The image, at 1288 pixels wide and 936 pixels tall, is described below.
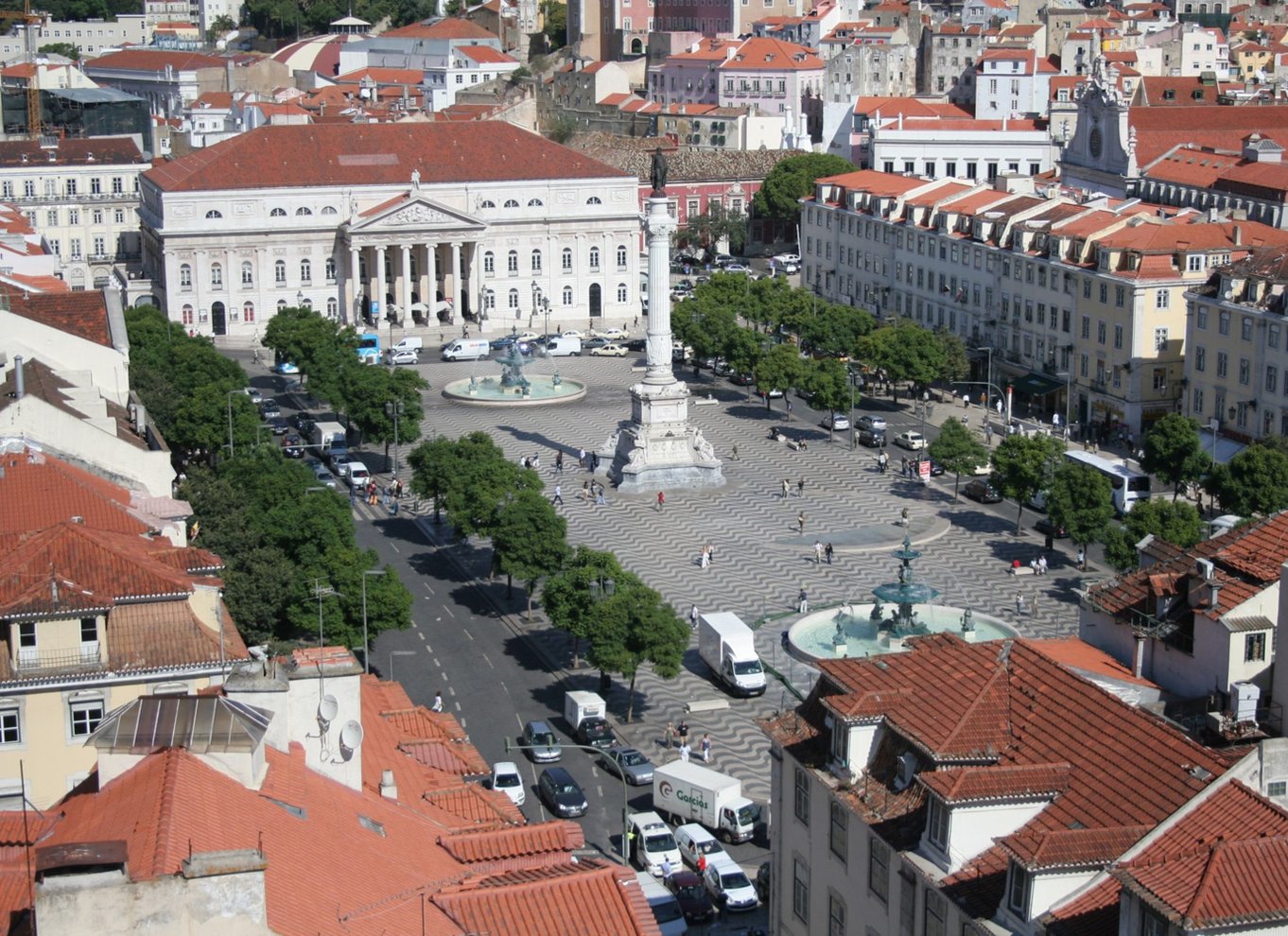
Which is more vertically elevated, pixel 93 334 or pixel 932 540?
pixel 93 334

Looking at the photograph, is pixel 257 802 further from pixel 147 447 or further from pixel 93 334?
pixel 93 334

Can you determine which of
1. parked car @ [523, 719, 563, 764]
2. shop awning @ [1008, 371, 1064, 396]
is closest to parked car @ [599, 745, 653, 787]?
parked car @ [523, 719, 563, 764]

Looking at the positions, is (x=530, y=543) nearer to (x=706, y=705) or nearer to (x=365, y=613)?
(x=365, y=613)

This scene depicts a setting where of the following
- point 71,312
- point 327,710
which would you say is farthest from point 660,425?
point 327,710

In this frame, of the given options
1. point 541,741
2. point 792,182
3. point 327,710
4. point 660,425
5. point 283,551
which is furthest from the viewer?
point 792,182

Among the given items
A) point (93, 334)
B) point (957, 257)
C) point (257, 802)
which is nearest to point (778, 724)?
point (257, 802)

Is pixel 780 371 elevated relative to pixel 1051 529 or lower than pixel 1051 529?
elevated
